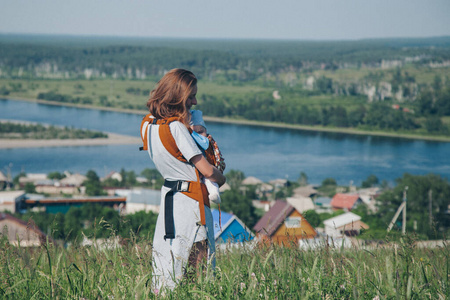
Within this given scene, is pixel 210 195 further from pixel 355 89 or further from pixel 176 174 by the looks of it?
pixel 355 89

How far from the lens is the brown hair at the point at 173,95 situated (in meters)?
1.06

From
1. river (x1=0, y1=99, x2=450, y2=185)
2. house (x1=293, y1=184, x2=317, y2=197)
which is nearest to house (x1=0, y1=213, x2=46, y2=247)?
house (x1=293, y1=184, x2=317, y2=197)

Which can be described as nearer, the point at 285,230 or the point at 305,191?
the point at 285,230

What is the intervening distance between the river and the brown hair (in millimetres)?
17555

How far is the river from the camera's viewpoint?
20.6m

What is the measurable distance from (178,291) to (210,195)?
7.4 inches

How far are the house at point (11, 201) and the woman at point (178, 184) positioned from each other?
12042 mm

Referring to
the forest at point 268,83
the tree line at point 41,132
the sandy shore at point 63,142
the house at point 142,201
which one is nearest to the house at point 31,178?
the house at point 142,201

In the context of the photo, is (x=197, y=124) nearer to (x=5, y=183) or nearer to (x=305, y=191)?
(x=305, y=191)

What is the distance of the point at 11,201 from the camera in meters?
12.9

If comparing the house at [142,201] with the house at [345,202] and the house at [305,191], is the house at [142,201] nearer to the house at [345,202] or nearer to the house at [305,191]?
the house at [345,202]

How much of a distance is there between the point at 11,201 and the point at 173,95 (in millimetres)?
12879

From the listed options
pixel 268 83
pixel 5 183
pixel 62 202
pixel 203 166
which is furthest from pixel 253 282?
pixel 268 83

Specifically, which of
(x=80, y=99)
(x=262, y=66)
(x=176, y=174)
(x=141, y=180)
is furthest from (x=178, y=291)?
(x=262, y=66)
